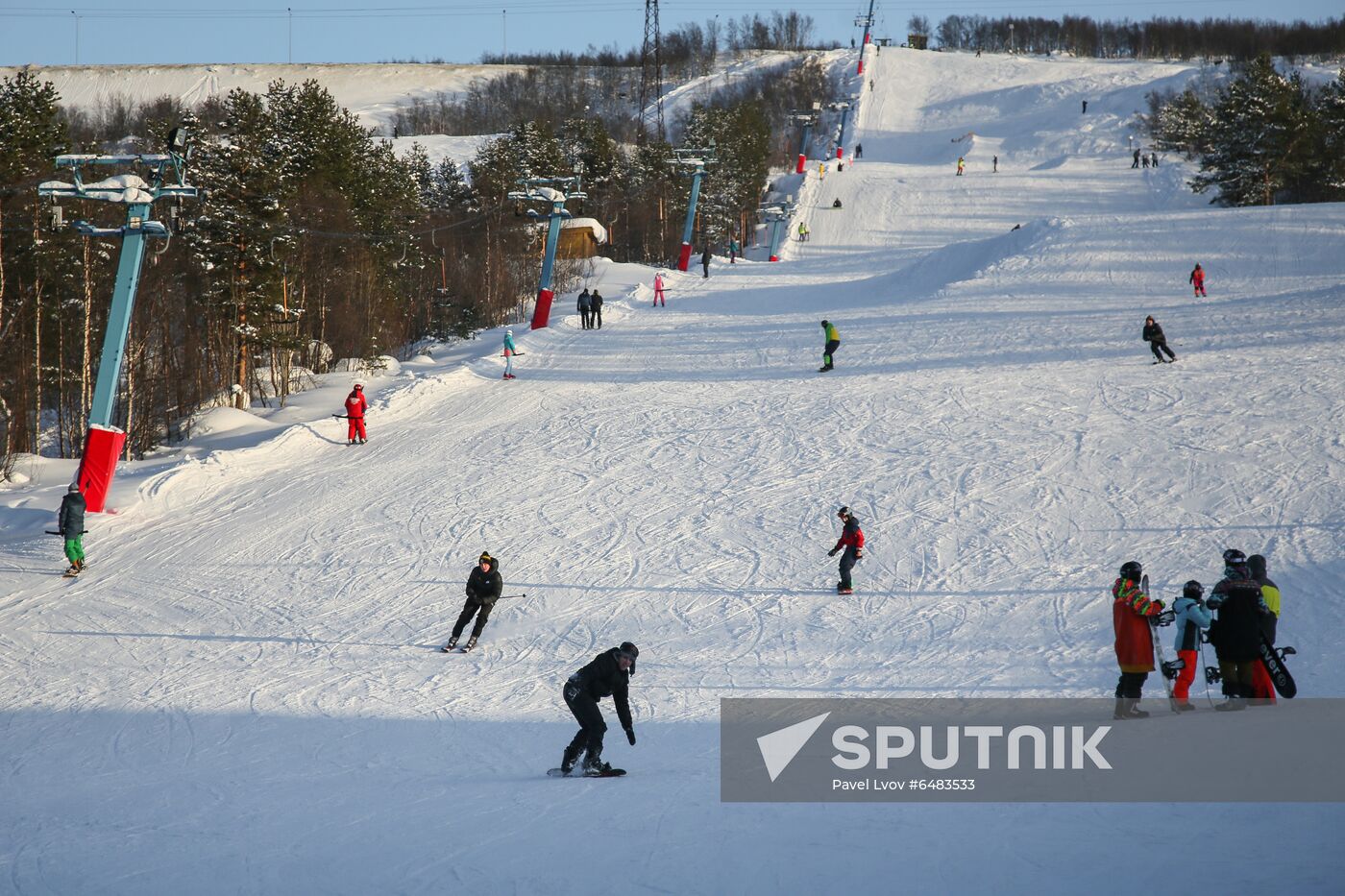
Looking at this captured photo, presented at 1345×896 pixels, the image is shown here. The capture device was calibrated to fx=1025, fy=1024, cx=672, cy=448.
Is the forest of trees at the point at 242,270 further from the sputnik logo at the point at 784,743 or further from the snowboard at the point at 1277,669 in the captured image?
the snowboard at the point at 1277,669

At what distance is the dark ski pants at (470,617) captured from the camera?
11.1 metres

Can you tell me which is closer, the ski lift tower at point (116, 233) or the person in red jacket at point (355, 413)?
the ski lift tower at point (116, 233)

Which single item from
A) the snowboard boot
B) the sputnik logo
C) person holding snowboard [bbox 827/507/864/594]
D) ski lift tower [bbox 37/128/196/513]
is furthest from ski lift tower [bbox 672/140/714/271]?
the snowboard boot

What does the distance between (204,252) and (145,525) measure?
13610 millimetres

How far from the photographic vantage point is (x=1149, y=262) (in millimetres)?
33062

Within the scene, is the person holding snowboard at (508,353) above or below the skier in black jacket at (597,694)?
above

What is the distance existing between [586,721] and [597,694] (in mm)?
244

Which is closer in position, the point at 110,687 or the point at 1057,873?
the point at 1057,873

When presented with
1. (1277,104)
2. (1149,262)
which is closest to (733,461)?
(1149,262)

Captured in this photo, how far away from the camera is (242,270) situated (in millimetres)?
27281

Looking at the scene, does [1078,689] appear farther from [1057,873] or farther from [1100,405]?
[1100,405]

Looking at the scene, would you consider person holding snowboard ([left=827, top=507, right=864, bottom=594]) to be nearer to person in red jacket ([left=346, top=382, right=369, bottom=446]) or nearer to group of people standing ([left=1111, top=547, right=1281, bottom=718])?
group of people standing ([left=1111, top=547, right=1281, bottom=718])

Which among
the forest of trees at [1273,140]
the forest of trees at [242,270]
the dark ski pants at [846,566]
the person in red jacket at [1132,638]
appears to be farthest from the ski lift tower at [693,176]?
the person in red jacket at [1132,638]

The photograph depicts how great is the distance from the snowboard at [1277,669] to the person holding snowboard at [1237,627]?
57 mm
